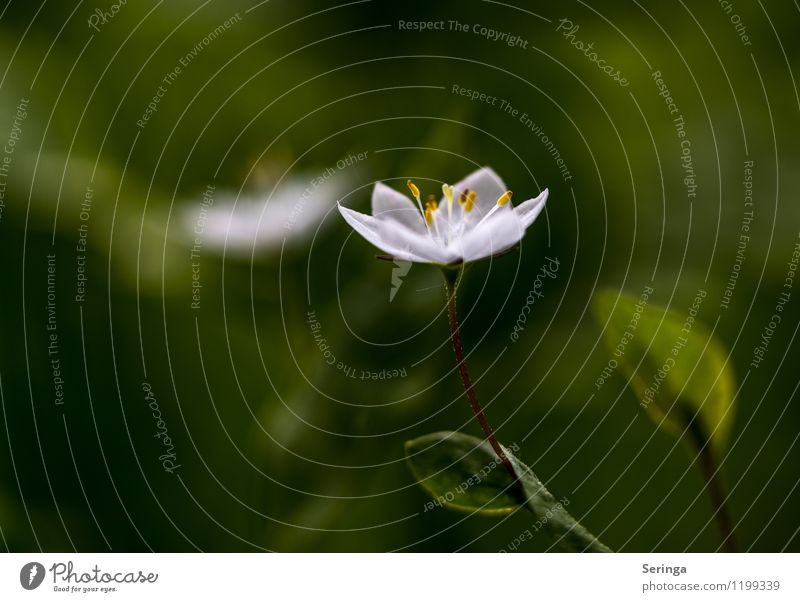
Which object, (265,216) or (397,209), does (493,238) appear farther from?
(265,216)

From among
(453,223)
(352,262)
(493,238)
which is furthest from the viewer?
(352,262)

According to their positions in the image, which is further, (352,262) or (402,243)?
(352,262)

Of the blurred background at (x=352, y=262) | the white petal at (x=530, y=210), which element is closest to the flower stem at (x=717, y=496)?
the blurred background at (x=352, y=262)

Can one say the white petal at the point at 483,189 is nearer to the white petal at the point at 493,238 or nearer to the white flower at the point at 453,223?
the white flower at the point at 453,223

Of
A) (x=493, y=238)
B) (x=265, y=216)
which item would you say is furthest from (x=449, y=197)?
(x=265, y=216)

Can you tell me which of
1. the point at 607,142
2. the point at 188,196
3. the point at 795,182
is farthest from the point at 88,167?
the point at 795,182

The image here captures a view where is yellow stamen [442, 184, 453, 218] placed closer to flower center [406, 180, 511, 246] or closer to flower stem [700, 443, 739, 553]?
flower center [406, 180, 511, 246]
